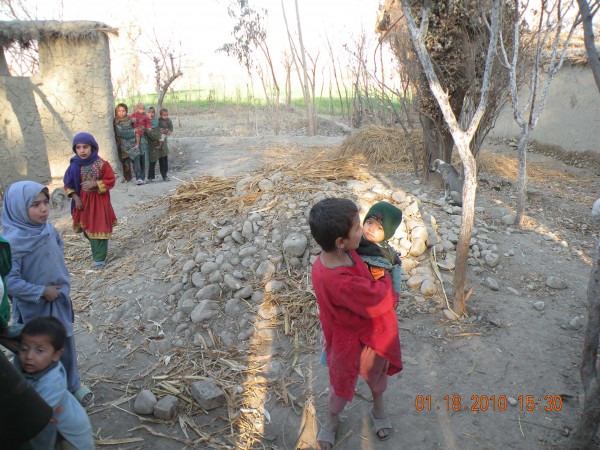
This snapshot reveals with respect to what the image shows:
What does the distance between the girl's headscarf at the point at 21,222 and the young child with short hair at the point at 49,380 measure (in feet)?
2.26

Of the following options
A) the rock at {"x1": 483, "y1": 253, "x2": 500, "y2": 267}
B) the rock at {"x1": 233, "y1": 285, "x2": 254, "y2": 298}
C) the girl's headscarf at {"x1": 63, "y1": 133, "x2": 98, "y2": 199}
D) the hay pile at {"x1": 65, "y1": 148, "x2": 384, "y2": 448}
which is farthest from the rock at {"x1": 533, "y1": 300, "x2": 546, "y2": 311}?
the girl's headscarf at {"x1": 63, "y1": 133, "x2": 98, "y2": 199}

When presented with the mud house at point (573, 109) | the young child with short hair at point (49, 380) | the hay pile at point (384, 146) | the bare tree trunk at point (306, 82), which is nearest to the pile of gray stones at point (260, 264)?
the young child with short hair at point (49, 380)

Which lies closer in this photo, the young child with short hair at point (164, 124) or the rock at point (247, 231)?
the rock at point (247, 231)

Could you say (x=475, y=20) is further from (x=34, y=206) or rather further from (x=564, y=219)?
(x=34, y=206)

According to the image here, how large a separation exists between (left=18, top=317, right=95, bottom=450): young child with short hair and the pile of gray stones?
3.29ft

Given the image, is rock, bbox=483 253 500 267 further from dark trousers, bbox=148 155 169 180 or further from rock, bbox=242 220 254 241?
dark trousers, bbox=148 155 169 180

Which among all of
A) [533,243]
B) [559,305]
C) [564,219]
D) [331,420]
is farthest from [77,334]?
[564,219]

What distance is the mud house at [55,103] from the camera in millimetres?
7676

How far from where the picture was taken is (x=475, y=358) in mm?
3082

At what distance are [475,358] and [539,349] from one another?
1.53 ft

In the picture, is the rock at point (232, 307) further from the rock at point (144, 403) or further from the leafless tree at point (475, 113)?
the leafless tree at point (475, 113)

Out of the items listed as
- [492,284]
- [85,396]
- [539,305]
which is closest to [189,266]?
[85,396]

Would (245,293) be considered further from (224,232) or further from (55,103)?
(55,103)

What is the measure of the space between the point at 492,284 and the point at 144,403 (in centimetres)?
287
